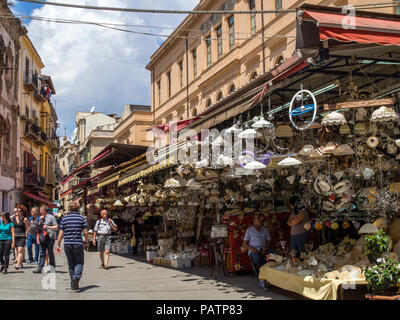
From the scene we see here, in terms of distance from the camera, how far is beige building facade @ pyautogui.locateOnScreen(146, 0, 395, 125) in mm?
19219

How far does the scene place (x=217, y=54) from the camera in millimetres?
25391

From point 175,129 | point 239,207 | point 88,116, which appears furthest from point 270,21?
point 88,116

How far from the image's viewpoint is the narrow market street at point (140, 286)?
340 inches

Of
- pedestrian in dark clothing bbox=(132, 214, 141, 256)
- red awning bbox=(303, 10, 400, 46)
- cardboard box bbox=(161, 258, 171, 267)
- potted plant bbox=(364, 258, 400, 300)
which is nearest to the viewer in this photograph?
red awning bbox=(303, 10, 400, 46)

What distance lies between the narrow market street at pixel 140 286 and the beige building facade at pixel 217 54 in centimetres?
833

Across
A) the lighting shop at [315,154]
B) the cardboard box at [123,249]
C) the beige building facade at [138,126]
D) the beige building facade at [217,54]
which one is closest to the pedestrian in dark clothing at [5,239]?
the lighting shop at [315,154]

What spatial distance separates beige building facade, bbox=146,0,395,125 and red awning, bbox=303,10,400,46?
8415 mm

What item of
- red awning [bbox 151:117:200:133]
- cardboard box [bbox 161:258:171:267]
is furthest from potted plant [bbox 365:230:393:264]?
cardboard box [bbox 161:258:171:267]

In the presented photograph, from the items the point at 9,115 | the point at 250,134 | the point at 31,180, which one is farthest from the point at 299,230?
the point at 31,180

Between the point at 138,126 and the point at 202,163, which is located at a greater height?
the point at 138,126

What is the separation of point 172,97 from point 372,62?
25463 millimetres

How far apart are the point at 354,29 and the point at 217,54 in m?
19.7

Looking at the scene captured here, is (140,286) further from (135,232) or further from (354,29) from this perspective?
(135,232)

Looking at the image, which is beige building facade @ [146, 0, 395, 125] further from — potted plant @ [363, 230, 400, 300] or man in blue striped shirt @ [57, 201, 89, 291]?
potted plant @ [363, 230, 400, 300]
